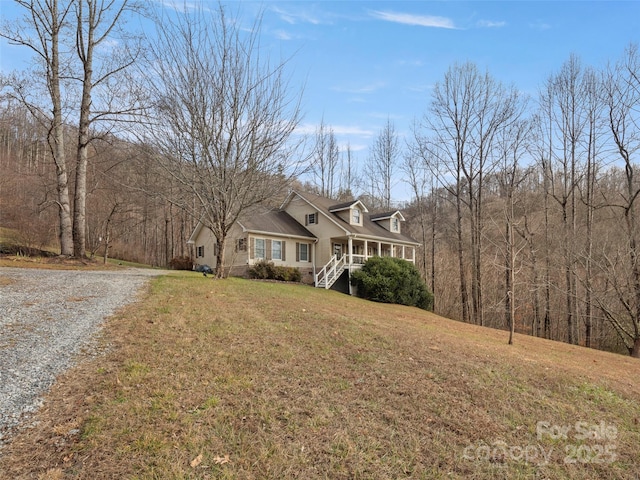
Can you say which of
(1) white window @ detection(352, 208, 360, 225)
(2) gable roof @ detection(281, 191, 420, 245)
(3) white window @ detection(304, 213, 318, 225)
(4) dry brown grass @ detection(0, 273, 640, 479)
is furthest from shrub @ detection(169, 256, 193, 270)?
(4) dry brown grass @ detection(0, 273, 640, 479)

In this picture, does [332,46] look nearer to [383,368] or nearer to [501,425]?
[383,368]

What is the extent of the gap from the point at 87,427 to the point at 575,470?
4.41 metres

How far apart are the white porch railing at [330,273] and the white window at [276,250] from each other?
2.54 metres

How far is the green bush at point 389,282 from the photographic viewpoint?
1883cm

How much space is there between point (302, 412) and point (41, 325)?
15.1ft

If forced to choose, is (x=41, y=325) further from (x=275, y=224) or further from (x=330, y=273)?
(x=275, y=224)

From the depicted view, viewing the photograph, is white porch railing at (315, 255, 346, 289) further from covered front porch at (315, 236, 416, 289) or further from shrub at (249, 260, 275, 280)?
shrub at (249, 260, 275, 280)

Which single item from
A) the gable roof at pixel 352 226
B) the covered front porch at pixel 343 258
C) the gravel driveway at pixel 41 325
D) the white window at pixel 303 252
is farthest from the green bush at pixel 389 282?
the gravel driveway at pixel 41 325

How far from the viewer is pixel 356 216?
2242 cm

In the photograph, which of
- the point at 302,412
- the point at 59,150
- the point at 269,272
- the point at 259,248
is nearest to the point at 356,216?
the point at 259,248

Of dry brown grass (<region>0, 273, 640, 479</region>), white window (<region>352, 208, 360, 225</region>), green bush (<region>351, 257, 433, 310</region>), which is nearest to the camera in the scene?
dry brown grass (<region>0, 273, 640, 479</region>)

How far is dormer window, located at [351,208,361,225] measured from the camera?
2208cm

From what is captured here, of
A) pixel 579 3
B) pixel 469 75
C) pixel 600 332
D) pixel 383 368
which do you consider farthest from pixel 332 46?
pixel 600 332

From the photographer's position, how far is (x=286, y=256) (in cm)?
2073
